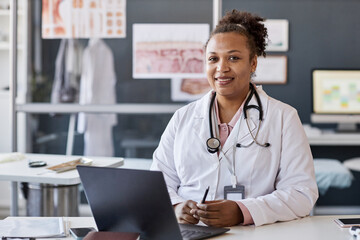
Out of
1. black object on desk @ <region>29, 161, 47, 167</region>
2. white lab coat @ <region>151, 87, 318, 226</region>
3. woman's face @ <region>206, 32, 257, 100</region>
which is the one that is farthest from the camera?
black object on desk @ <region>29, 161, 47, 167</region>

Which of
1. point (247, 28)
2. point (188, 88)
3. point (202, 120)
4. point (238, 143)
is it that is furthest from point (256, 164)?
point (188, 88)

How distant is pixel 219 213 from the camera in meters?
1.74

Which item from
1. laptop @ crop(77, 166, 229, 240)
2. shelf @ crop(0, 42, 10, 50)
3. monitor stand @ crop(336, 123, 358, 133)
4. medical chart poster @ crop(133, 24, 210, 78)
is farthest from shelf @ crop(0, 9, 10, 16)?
laptop @ crop(77, 166, 229, 240)

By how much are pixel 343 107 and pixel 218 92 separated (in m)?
2.73

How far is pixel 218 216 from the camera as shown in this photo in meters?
1.73

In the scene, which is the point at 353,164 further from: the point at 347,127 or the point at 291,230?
the point at 291,230

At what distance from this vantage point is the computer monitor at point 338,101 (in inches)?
177

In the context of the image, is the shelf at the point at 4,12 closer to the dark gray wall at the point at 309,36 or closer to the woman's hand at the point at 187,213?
the dark gray wall at the point at 309,36

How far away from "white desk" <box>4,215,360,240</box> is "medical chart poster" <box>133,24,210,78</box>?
267cm

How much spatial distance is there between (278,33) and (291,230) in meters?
2.97

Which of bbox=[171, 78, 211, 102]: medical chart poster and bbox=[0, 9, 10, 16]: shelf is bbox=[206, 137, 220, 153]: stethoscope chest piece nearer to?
bbox=[171, 78, 211, 102]: medical chart poster

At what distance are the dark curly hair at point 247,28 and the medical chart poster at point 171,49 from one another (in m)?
2.26

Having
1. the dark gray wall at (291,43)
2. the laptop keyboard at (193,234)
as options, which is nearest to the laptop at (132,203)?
the laptop keyboard at (193,234)

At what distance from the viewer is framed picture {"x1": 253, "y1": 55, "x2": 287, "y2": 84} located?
4.53 metres
